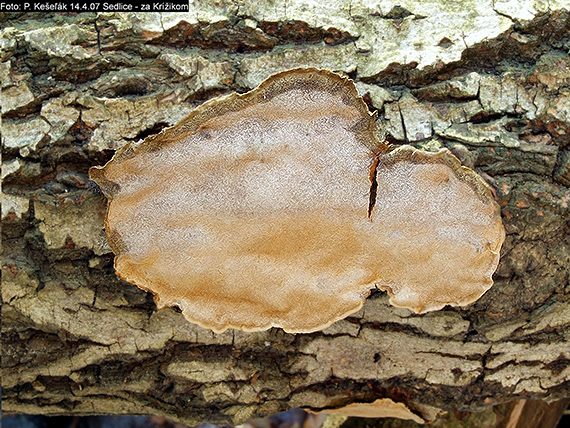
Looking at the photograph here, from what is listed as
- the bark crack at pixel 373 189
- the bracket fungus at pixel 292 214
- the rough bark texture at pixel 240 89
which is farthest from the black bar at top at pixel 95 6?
the bark crack at pixel 373 189

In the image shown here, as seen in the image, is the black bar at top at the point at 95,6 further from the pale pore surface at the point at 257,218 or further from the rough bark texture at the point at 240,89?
the pale pore surface at the point at 257,218

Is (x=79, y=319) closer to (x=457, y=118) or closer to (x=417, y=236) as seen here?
(x=417, y=236)

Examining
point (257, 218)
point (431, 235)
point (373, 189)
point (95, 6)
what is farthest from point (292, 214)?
point (95, 6)

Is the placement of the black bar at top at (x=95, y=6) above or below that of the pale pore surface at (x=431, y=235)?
above

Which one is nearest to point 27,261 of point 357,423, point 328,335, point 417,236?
point 328,335

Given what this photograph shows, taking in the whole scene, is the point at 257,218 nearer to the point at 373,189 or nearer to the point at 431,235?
the point at 373,189

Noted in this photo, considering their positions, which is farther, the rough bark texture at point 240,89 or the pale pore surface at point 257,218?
the rough bark texture at point 240,89
